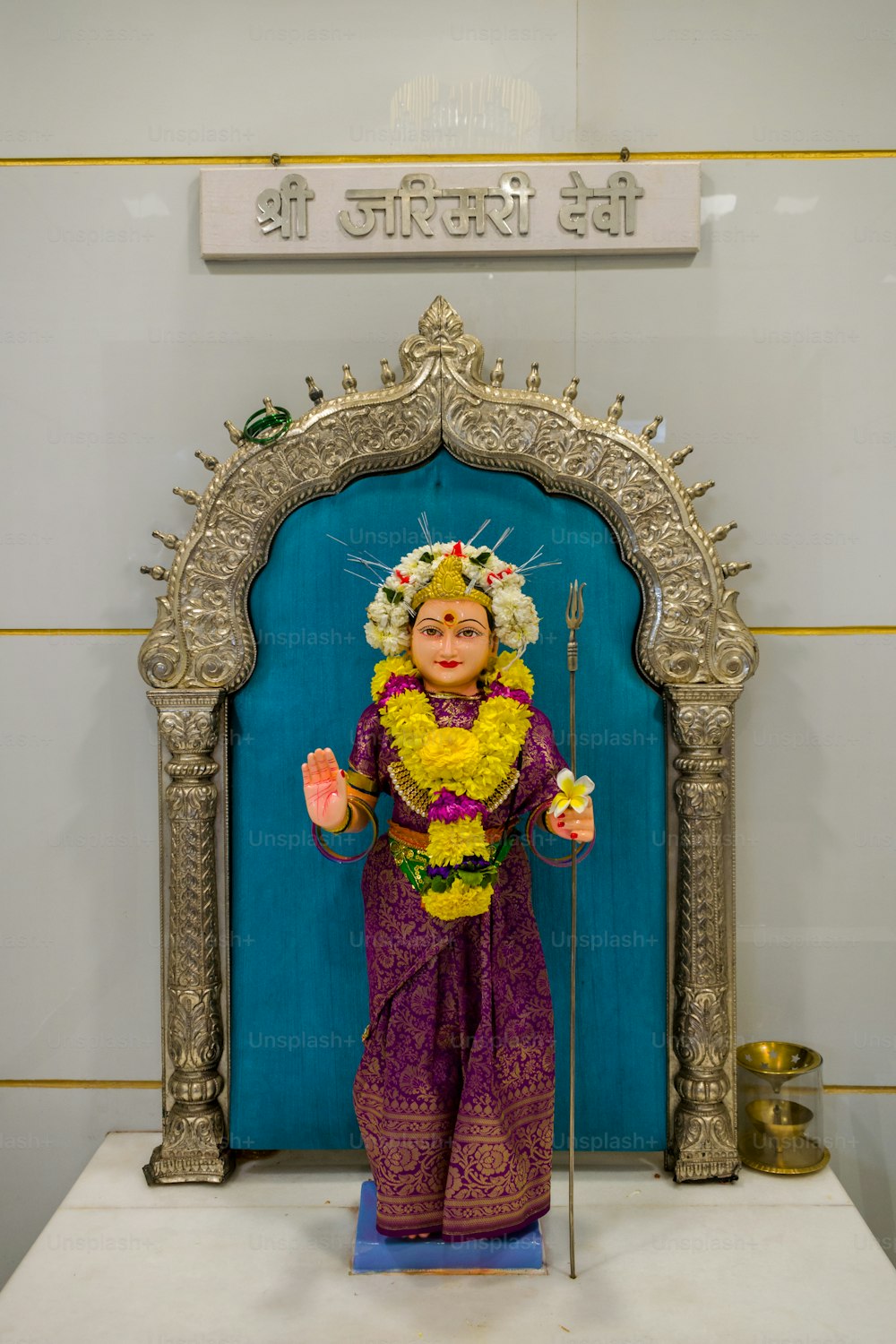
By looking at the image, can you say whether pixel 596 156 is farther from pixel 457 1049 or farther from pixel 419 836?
pixel 457 1049

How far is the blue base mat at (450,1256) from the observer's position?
96.3 inches

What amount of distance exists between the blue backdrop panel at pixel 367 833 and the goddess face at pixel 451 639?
433mm

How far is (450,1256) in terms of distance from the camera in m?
2.46

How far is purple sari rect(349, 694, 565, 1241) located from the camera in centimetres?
244

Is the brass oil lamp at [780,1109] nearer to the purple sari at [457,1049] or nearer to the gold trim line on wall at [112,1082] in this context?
the purple sari at [457,1049]

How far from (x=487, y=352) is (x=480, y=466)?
39 cm

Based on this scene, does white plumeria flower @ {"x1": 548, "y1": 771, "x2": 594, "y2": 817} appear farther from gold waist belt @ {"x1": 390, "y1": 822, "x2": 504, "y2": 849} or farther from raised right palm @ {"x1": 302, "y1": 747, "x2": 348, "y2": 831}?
raised right palm @ {"x1": 302, "y1": 747, "x2": 348, "y2": 831}

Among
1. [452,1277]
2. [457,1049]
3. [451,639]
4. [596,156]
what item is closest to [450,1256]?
[452,1277]

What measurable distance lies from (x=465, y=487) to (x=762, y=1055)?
1.83 meters

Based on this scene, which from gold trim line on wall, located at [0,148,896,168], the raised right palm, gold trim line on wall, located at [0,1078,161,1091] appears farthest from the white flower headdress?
gold trim line on wall, located at [0,1078,161,1091]

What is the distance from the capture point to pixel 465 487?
113 inches

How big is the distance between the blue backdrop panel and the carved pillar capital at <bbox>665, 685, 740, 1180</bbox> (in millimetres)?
87

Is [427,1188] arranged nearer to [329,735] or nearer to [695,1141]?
[695,1141]

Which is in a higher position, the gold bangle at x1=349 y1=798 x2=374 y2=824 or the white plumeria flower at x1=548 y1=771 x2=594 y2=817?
the white plumeria flower at x1=548 y1=771 x2=594 y2=817
